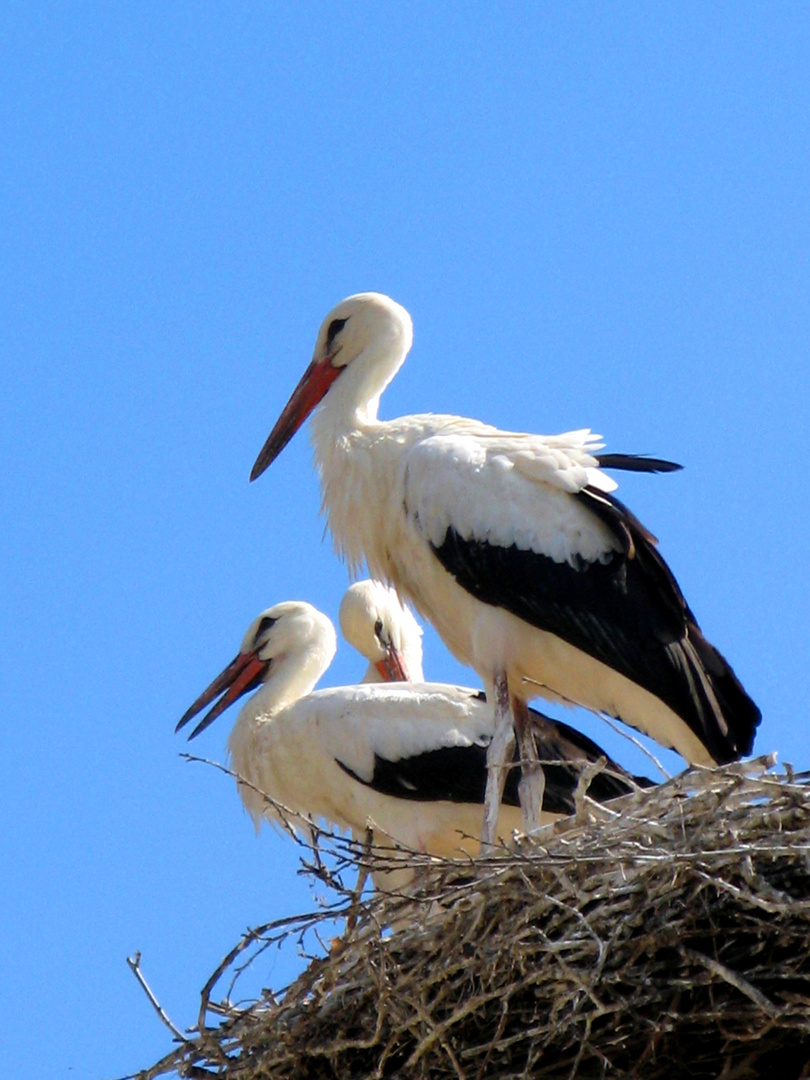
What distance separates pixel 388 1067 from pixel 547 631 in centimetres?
198

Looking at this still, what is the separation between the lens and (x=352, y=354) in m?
7.61

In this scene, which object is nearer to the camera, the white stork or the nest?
the nest

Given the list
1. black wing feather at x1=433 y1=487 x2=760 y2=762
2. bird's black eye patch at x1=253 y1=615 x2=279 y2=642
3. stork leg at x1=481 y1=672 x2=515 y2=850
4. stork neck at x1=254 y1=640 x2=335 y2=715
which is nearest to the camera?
stork leg at x1=481 y1=672 x2=515 y2=850

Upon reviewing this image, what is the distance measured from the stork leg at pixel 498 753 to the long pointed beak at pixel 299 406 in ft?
4.58

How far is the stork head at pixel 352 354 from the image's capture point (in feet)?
24.6

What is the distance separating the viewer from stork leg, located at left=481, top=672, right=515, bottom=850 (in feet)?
20.9

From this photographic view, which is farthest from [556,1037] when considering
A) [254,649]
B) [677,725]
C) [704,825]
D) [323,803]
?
[254,649]

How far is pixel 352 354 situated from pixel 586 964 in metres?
3.32

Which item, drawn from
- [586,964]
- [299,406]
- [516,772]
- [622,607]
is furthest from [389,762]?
[586,964]

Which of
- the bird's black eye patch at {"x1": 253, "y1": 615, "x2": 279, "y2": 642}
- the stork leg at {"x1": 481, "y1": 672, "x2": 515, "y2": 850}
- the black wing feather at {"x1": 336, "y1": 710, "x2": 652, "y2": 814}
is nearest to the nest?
the stork leg at {"x1": 481, "y1": 672, "x2": 515, "y2": 850}

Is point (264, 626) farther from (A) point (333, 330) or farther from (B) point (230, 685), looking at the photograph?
(A) point (333, 330)

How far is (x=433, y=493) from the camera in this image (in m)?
6.71

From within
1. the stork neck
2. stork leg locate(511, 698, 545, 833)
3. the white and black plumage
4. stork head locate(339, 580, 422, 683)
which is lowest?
stork leg locate(511, 698, 545, 833)

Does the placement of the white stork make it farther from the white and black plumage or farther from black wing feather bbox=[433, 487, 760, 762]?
black wing feather bbox=[433, 487, 760, 762]
